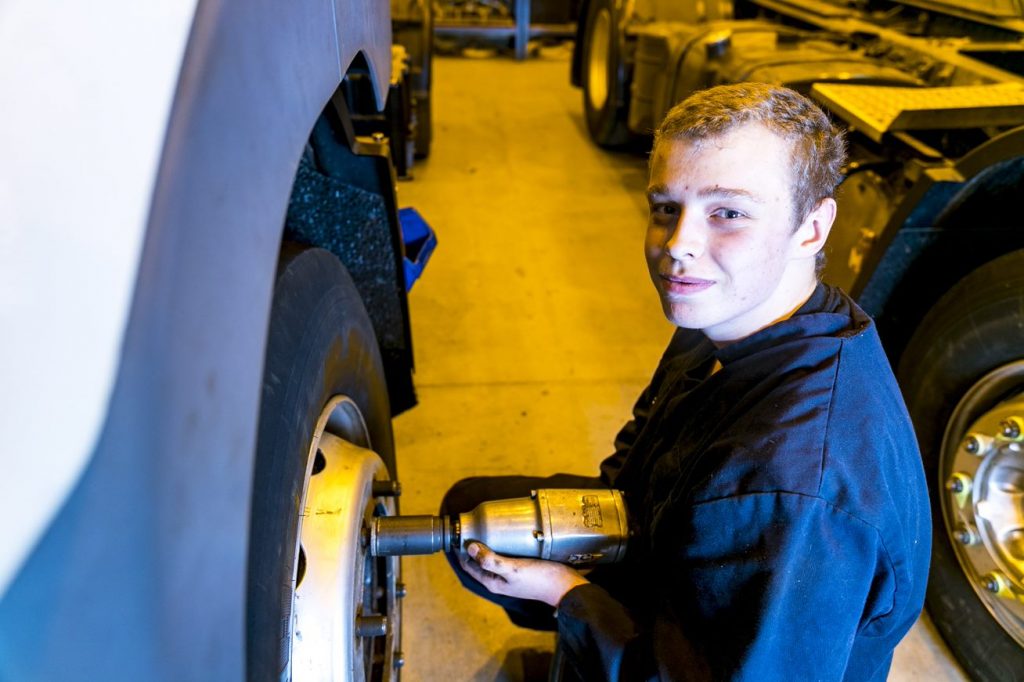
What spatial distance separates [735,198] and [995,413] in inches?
41.3

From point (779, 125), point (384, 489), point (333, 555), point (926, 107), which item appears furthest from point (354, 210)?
point (926, 107)

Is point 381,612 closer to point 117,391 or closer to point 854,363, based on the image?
point 854,363

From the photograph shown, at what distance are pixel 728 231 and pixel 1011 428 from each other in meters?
1.00

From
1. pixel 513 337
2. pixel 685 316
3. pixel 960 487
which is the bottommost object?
pixel 513 337

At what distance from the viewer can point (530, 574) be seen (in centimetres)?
114

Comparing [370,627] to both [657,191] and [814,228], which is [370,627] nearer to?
[657,191]

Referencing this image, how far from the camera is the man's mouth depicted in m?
0.98

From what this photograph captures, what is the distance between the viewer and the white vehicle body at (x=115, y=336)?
0.40 metres

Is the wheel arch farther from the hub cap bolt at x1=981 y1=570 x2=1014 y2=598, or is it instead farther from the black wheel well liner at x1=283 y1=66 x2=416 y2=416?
the black wheel well liner at x1=283 y1=66 x2=416 y2=416

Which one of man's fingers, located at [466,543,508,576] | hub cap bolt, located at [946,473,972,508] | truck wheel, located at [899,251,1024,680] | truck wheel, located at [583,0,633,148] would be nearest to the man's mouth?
man's fingers, located at [466,543,508,576]

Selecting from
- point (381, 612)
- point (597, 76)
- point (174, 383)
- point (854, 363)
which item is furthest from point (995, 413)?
point (597, 76)

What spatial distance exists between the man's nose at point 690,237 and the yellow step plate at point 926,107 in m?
1.21

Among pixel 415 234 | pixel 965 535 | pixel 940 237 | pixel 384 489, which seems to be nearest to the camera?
pixel 384 489

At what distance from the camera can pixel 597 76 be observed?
5.18 metres
